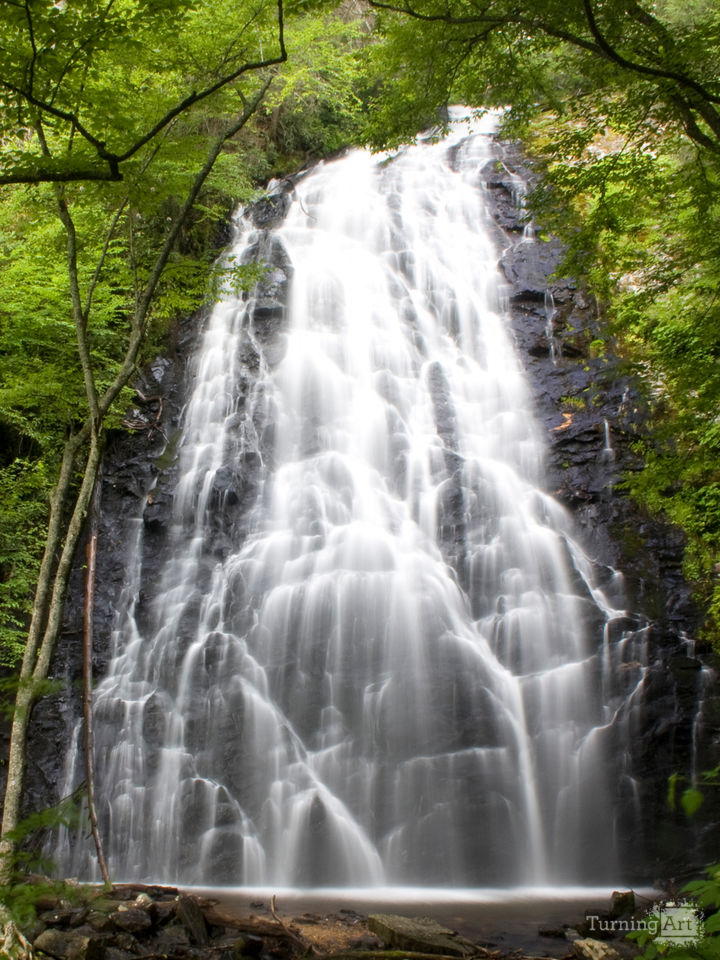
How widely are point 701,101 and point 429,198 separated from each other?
11514mm

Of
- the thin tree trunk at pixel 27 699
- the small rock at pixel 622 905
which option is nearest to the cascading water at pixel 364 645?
the small rock at pixel 622 905

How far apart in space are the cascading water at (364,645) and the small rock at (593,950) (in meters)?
2.02

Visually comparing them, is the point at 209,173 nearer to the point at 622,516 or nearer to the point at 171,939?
the point at 171,939

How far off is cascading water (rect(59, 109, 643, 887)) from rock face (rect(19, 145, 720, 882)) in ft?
0.69

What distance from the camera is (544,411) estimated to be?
1162cm

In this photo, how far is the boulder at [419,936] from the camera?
4.86 m

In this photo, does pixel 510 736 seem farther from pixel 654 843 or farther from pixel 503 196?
pixel 503 196

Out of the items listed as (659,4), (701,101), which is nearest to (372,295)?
(701,101)

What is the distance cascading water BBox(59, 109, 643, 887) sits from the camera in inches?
297

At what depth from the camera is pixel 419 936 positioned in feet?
16.4

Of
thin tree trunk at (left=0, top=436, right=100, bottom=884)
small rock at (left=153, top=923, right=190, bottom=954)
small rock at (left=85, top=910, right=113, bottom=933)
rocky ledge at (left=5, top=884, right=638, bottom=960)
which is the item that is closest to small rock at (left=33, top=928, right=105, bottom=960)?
rocky ledge at (left=5, top=884, right=638, bottom=960)

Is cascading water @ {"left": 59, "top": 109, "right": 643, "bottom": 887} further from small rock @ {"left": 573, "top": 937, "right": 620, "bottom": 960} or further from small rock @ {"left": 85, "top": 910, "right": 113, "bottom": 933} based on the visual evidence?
small rock @ {"left": 85, "top": 910, "right": 113, "bottom": 933}

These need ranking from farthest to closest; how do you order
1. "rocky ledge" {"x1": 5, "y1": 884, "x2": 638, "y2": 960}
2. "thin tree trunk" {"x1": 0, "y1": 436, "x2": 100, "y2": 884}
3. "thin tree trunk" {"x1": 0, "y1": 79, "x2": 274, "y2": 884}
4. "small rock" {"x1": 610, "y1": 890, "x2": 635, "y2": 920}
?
"small rock" {"x1": 610, "y1": 890, "x2": 635, "y2": 920} → "rocky ledge" {"x1": 5, "y1": 884, "x2": 638, "y2": 960} → "thin tree trunk" {"x1": 0, "y1": 79, "x2": 274, "y2": 884} → "thin tree trunk" {"x1": 0, "y1": 436, "x2": 100, "y2": 884}

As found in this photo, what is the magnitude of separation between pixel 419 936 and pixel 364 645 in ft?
13.4
